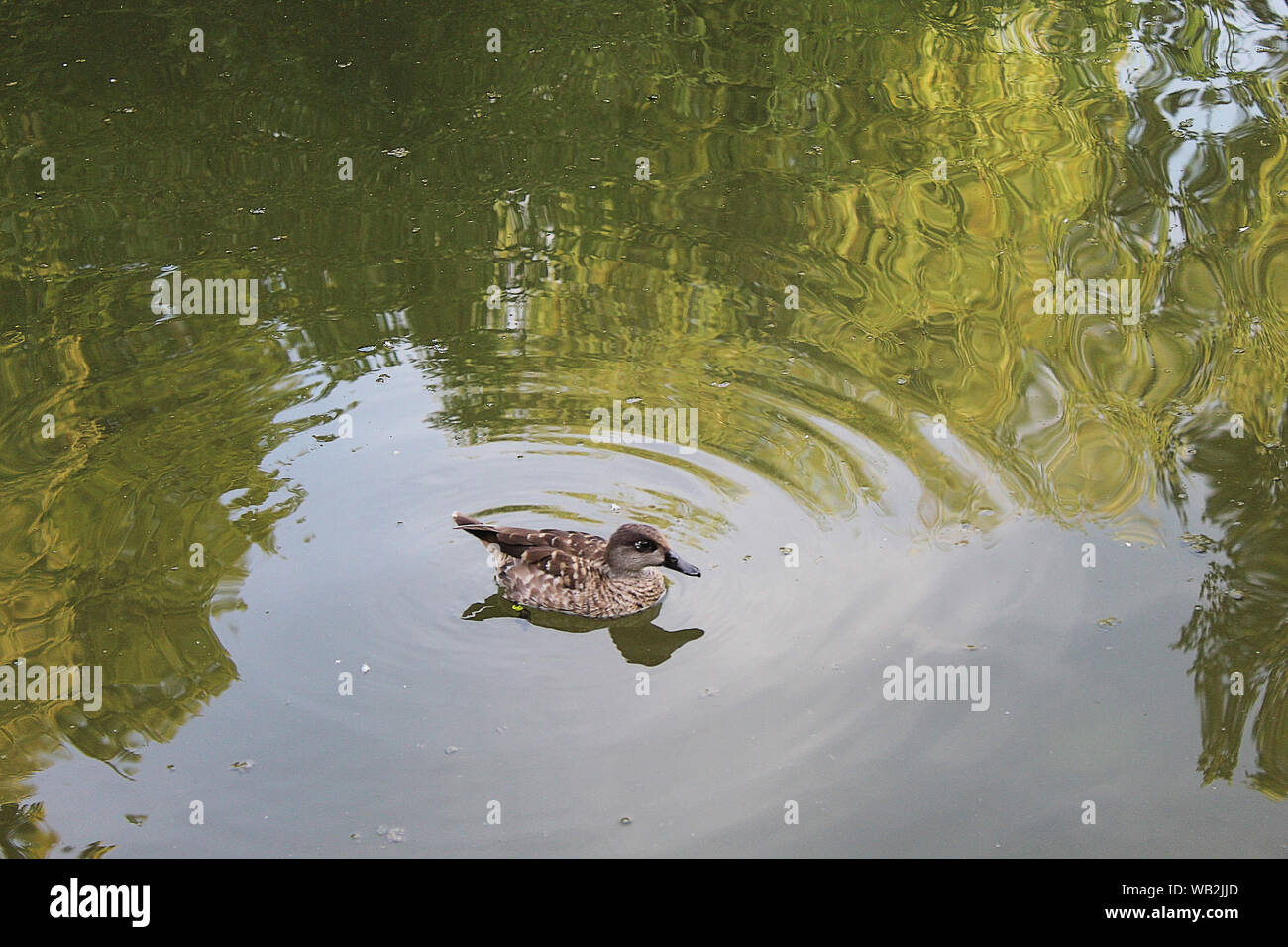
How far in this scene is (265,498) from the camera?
27.3 ft

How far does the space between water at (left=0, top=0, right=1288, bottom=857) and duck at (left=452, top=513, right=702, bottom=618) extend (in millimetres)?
156

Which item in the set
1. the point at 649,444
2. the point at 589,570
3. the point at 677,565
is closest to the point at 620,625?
the point at 589,570

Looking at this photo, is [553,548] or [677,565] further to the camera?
[553,548]

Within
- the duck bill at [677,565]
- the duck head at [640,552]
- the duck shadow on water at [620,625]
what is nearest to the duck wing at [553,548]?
the duck head at [640,552]

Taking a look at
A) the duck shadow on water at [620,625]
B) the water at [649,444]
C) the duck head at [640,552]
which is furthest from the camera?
the duck head at [640,552]

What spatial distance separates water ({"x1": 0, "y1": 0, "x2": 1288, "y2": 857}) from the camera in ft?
20.6

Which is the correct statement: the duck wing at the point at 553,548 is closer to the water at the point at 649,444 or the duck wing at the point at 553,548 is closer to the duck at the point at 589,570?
the duck at the point at 589,570

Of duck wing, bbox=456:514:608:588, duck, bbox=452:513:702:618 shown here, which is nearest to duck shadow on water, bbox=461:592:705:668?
duck, bbox=452:513:702:618

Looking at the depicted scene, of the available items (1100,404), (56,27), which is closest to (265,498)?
(1100,404)

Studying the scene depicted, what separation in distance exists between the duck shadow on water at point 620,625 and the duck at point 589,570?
0.13 feet

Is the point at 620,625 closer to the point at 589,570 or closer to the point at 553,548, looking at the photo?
the point at 589,570

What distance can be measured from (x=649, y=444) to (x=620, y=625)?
162cm

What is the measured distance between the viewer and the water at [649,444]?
627cm

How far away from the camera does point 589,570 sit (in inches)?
295
